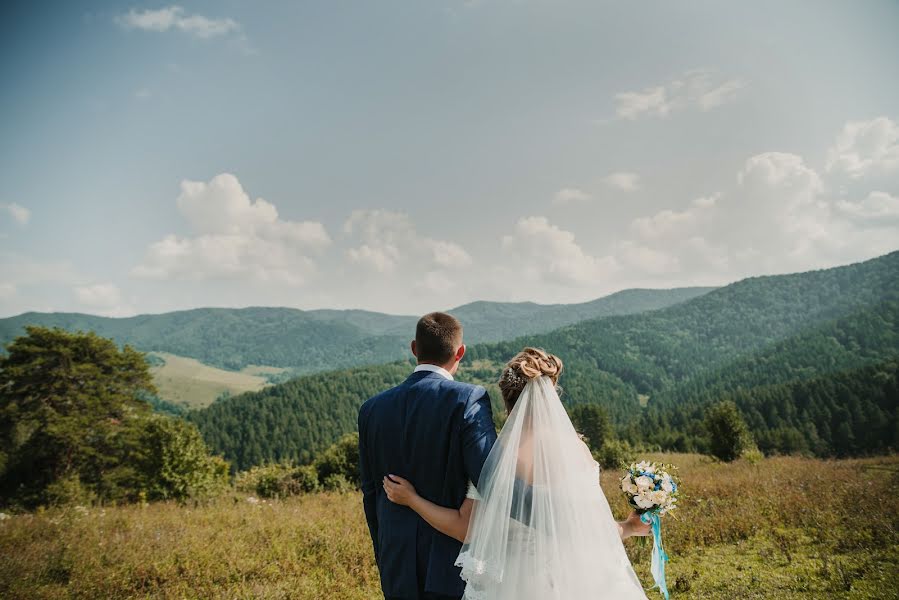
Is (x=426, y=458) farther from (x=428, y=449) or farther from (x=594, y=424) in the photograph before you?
(x=594, y=424)

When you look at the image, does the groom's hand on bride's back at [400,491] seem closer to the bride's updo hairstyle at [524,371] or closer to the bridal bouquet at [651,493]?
the bride's updo hairstyle at [524,371]

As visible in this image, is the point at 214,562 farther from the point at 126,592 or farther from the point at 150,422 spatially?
the point at 150,422

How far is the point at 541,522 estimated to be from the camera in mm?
3047

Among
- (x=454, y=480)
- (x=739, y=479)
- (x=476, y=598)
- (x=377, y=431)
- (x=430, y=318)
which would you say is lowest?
(x=739, y=479)

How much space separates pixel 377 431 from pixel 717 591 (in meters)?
5.64

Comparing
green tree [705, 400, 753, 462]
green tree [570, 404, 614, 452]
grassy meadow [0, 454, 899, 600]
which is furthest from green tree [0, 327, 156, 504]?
green tree [570, 404, 614, 452]

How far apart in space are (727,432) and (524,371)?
3145 centimetres

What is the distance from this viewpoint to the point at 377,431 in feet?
9.53

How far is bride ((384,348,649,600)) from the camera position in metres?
2.73

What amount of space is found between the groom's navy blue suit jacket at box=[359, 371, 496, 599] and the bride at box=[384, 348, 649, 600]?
9 cm

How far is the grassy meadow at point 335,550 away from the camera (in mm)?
5945

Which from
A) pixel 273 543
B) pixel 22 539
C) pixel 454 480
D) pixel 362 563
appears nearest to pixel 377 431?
pixel 454 480

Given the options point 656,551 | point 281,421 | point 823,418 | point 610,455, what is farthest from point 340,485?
point 281,421

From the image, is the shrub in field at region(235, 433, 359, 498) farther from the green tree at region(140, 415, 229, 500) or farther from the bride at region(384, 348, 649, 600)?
the bride at region(384, 348, 649, 600)
